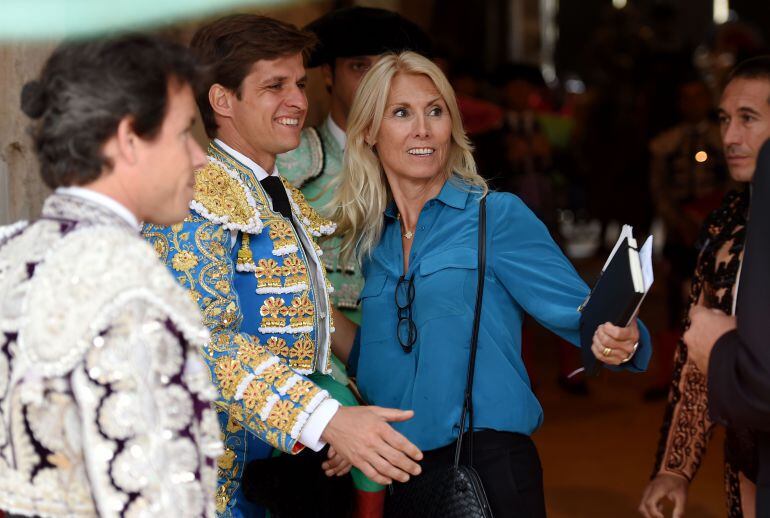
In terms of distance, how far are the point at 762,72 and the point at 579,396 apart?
14.0ft

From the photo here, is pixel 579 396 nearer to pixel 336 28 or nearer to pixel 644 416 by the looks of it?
pixel 644 416

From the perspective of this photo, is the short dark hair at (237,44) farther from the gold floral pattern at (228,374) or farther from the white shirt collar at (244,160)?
the gold floral pattern at (228,374)

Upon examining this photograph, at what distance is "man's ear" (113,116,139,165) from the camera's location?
1763mm

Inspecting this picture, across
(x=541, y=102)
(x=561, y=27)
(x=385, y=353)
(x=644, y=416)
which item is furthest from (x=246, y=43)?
(x=561, y=27)

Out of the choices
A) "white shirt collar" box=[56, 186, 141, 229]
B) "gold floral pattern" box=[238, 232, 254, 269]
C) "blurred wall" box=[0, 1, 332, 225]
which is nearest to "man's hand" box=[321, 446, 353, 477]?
"gold floral pattern" box=[238, 232, 254, 269]

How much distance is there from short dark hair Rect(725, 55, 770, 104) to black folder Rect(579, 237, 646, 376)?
95 cm

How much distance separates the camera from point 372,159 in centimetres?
314

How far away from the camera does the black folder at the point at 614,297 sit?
2246mm

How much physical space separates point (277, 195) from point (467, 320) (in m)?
0.56

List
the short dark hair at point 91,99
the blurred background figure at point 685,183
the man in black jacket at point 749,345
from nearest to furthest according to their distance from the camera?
the short dark hair at point 91,99, the man in black jacket at point 749,345, the blurred background figure at point 685,183

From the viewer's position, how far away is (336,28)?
4.04 m

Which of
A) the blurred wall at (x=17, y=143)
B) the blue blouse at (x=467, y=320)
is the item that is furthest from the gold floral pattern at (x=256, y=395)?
the blurred wall at (x=17, y=143)

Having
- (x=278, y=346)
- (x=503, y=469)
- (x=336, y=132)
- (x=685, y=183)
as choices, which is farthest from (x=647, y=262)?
(x=685, y=183)

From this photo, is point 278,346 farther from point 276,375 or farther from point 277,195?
point 277,195
